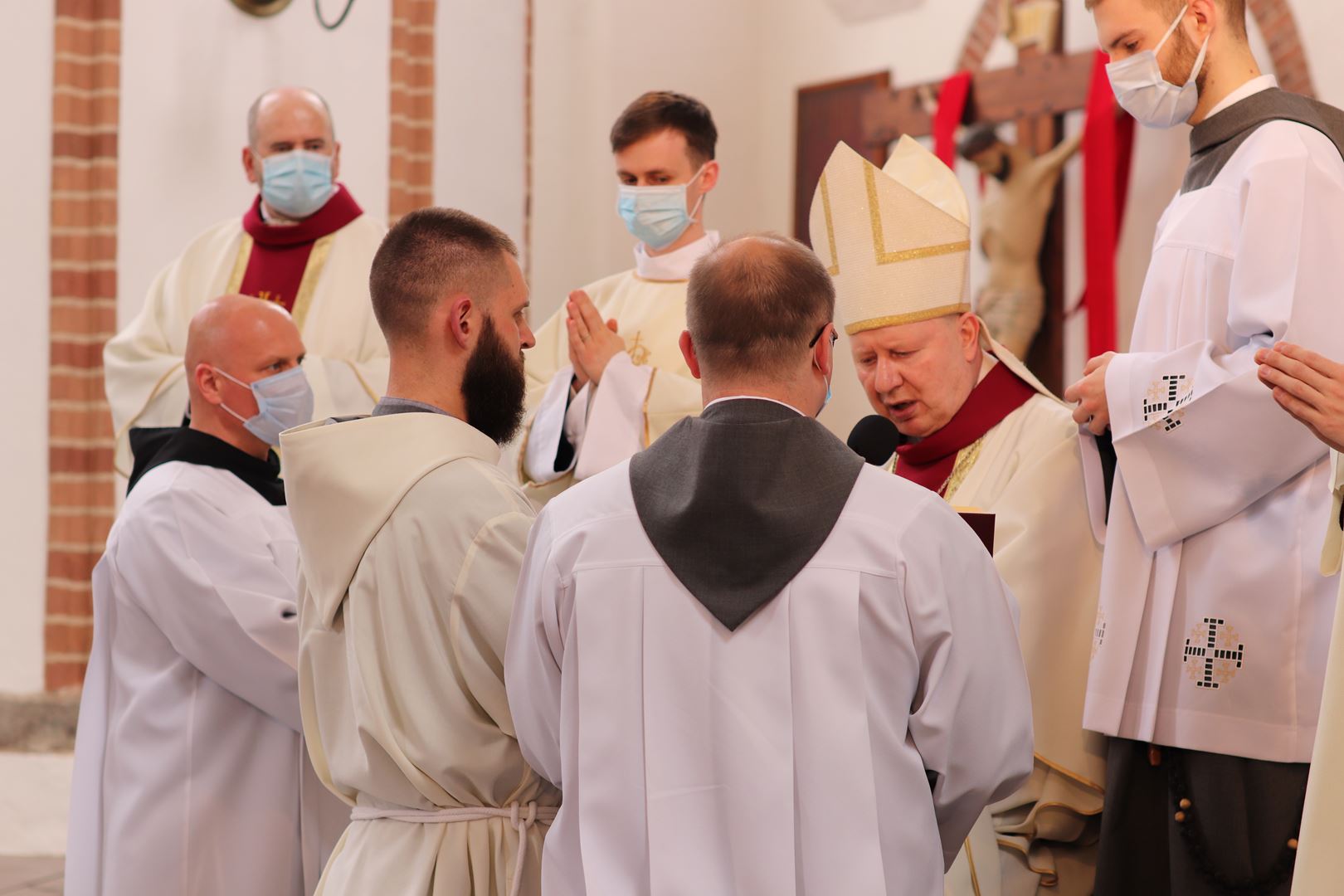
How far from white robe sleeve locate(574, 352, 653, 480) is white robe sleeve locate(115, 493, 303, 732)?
85cm

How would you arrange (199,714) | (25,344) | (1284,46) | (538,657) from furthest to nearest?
(25,344) → (1284,46) → (199,714) → (538,657)

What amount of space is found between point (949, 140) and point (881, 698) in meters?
4.82

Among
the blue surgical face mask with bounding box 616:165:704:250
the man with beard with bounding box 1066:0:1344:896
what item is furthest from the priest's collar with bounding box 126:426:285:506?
the man with beard with bounding box 1066:0:1344:896

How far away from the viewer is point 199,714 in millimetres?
3385

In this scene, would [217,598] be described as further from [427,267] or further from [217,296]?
[217,296]

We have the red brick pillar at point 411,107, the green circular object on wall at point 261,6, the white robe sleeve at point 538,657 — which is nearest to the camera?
the white robe sleeve at point 538,657

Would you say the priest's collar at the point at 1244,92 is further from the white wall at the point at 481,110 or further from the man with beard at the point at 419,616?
the white wall at the point at 481,110

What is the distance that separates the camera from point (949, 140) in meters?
6.52

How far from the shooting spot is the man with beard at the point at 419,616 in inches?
97.0

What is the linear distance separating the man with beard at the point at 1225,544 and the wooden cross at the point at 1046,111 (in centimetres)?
320

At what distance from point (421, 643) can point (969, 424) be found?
1345mm

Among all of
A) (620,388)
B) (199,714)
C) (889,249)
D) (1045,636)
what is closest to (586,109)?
(620,388)

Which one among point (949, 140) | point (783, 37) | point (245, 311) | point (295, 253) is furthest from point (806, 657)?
point (783, 37)

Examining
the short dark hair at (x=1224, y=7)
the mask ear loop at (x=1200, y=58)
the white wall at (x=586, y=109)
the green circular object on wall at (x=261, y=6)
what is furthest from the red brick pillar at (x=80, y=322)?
the mask ear loop at (x=1200, y=58)
